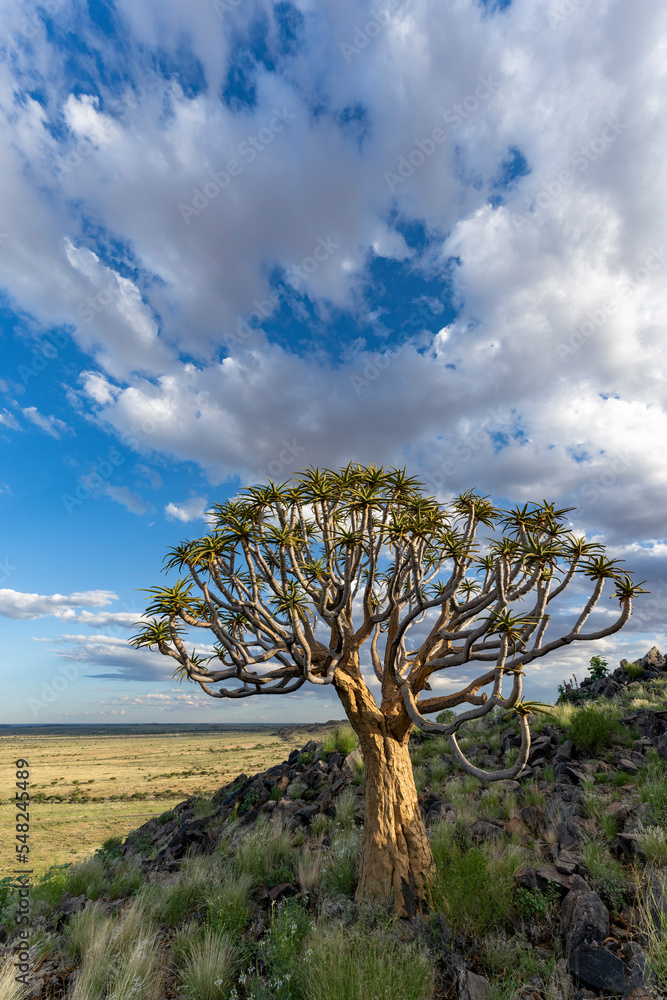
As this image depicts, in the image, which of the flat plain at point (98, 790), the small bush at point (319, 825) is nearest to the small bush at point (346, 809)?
the small bush at point (319, 825)

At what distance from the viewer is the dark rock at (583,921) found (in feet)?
20.0

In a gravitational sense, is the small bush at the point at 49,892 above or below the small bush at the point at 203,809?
above

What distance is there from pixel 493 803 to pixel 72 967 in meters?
9.28

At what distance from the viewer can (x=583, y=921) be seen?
6.29 meters

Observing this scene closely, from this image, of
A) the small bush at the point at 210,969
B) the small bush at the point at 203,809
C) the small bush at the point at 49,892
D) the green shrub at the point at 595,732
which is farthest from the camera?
the small bush at the point at 203,809

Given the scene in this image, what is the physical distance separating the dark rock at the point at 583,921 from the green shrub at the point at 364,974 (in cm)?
192

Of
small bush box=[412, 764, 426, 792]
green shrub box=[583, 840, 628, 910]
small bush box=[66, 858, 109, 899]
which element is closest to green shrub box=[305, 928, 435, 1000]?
green shrub box=[583, 840, 628, 910]

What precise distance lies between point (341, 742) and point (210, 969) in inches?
506

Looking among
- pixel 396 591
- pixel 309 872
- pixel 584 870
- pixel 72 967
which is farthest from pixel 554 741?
pixel 72 967

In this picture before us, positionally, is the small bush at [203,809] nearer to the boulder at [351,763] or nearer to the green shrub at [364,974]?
the boulder at [351,763]

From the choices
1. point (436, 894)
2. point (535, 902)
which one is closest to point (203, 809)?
point (436, 894)

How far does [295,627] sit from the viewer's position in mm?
8617

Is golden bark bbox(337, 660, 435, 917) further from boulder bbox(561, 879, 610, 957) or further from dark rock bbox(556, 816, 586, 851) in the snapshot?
dark rock bbox(556, 816, 586, 851)

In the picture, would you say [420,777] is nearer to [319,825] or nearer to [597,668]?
[319,825]
